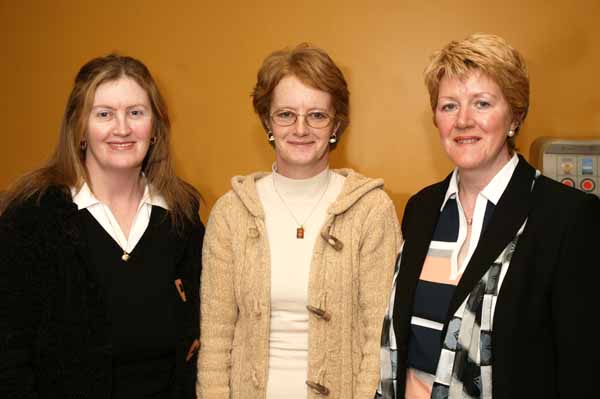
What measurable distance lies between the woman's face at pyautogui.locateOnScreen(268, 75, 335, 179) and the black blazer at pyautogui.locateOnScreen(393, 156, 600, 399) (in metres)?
0.59

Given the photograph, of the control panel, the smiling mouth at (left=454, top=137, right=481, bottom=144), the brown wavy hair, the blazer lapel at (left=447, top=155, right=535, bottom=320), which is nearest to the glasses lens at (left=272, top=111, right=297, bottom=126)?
the brown wavy hair

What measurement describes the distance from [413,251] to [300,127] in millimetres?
486

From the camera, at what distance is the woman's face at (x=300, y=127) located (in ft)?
5.97

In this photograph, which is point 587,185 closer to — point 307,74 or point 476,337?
point 476,337

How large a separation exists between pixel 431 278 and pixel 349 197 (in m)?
0.36

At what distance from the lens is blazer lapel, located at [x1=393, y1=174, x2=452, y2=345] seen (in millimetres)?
1627

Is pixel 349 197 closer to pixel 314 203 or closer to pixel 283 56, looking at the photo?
pixel 314 203

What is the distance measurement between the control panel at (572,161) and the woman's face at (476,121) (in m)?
0.68

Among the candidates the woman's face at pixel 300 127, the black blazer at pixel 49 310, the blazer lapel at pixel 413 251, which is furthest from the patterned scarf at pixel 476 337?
the black blazer at pixel 49 310

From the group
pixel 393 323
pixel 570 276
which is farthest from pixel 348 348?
pixel 570 276

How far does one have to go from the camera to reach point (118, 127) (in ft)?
5.88

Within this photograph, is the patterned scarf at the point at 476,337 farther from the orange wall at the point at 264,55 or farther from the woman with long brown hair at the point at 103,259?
the orange wall at the point at 264,55

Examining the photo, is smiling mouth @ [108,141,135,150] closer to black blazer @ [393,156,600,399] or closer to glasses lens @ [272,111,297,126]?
glasses lens @ [272,111,297,126]

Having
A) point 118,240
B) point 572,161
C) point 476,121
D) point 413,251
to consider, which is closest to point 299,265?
point 413,251
